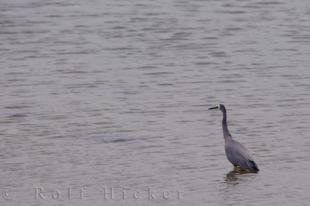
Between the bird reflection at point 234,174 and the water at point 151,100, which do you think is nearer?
the water at point 151,100

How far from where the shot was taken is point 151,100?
2105 centimetres

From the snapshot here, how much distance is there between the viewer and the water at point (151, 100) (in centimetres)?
1521

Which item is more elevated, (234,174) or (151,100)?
(151,100)

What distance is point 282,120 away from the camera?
19.2 metres

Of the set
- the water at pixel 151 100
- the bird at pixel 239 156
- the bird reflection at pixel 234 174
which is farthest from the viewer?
the bird at pixel 239 156

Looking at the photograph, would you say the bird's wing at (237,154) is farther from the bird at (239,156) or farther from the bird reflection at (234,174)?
the bird reflection at (234,174)

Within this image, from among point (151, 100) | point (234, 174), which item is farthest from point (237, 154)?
point (151, 100)

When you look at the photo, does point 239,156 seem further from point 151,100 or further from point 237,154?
point 151,100

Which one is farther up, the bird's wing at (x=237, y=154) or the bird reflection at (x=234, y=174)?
the bird's wing at (x=237, y=154)

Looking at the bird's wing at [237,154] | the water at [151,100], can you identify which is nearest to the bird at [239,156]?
the bird's wing at [237,154]

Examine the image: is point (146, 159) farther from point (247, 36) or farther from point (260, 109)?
point (247, 36)

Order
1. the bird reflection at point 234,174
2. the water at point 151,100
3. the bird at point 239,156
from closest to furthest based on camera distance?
the water at point 151,100 → the bird reflection at point 234,174 → the bird at point 239,156

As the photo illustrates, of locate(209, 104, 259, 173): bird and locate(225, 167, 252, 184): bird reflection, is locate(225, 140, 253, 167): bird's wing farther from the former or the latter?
locate(225, 167, 252, 184): bird reflection

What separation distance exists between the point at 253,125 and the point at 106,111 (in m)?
2.89
